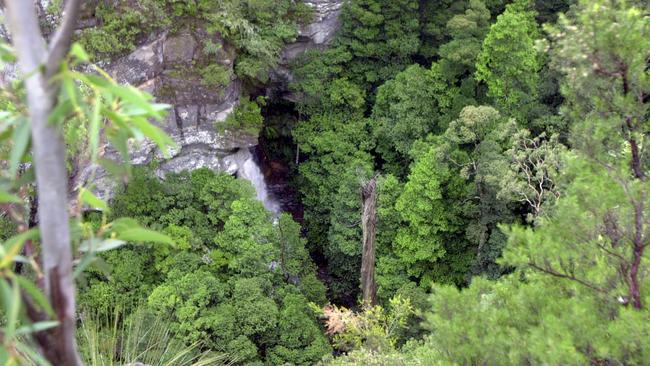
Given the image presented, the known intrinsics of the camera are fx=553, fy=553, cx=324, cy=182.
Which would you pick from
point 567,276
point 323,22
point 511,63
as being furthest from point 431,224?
point 567,276

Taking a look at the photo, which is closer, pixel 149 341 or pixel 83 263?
pixel 83 263

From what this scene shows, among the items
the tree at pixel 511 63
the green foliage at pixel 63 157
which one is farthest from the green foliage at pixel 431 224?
the green foliage at pixel 63 157

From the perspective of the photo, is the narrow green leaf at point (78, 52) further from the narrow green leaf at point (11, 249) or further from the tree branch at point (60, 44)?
the narrow green leaf at point (11, 249)

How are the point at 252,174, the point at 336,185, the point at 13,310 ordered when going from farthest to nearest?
the point at 336,185
the point at 252,174
the point at 13,310

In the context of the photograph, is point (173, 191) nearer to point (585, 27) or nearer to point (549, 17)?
point (585, 27)

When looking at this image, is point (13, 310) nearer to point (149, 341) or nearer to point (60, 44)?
point (60, 44)

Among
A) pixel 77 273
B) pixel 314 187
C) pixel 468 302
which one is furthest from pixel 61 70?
pixel 314 187

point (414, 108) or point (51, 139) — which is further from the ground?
point (51, 139)

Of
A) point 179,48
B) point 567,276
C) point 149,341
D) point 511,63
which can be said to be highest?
point 567,276

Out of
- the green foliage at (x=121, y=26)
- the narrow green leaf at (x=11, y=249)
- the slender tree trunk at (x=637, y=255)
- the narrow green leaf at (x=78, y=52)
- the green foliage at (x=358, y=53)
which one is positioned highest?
the narrow green leaf at (x=78, y=52)
